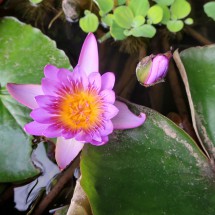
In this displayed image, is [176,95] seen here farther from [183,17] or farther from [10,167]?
[10,167]

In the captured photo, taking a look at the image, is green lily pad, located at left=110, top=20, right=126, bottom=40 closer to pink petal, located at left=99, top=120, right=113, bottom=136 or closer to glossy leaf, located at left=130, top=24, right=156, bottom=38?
glossy leaf, located at left=130, top=24, right=156, bottom=38

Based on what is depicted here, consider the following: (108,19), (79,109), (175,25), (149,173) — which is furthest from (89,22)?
(149,173)

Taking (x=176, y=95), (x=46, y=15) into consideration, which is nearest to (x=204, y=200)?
(x=176, y=95)

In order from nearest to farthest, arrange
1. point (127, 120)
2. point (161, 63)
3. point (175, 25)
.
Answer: point (161, 63)
point (127, 120)
point (175, 25)

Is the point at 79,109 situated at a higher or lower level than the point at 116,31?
lower

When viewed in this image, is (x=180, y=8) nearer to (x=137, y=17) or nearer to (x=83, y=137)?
(x=137, y=17)

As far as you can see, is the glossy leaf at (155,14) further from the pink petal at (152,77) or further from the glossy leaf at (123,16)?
the pink petal at (152,77)

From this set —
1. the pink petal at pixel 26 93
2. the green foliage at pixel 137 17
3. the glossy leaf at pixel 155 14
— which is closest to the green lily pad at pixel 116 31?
the green foliage at pixel 137 17

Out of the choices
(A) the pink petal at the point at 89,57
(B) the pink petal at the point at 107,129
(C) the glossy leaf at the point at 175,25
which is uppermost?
(C) the glossy leaf at the point at 175,25
